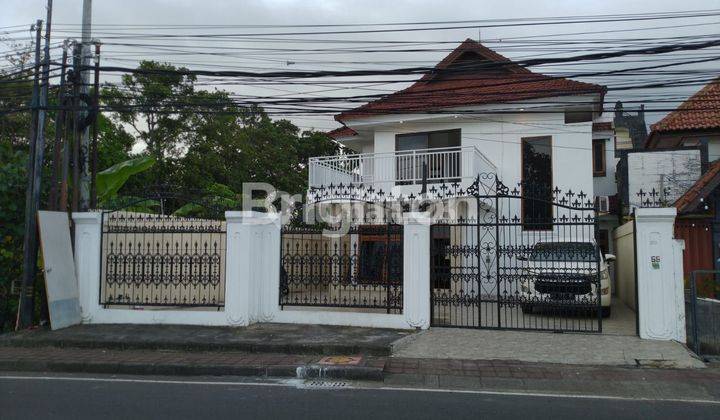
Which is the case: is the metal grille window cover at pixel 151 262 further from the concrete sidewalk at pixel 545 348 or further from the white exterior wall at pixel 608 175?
the white exterior wall at pixel 608 175

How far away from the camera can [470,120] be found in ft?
60.7

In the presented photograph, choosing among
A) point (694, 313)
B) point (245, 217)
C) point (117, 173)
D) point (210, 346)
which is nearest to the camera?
point (694, 313)

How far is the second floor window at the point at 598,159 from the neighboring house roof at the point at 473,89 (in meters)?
6.78

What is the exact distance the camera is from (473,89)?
19.0m

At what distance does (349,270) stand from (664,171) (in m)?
11.9

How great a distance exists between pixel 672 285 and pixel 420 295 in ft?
13.8

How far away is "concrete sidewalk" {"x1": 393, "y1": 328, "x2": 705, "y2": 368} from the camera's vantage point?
8.60 meters

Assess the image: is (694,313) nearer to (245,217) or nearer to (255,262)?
(255,262)

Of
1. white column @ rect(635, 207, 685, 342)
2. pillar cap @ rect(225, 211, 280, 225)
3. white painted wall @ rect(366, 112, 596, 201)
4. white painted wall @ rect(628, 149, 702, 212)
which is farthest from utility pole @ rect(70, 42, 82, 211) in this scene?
white painted wall @ rect(628, 149, 702, 212)

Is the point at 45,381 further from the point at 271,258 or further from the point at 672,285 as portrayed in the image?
the point at 672,285

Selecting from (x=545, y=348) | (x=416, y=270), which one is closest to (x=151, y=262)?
(x=416, y=270)

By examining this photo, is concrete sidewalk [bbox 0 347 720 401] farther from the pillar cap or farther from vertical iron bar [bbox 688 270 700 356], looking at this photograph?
the pillar cap

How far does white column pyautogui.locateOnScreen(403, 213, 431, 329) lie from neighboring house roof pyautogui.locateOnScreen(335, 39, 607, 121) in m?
6.81

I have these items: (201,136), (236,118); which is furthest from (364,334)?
(236,118)
